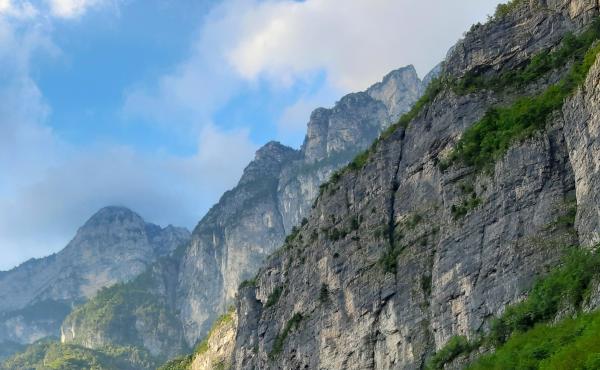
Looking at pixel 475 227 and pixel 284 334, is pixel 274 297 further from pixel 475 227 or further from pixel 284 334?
pixel 475 227

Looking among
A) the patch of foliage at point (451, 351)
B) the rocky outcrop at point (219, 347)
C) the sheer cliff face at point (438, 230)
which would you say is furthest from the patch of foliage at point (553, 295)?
the rocky outcrop at point (219, 347)

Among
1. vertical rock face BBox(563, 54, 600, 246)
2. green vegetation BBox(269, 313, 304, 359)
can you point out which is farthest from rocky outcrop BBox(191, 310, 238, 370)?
vertical rock face BBox(563, 54, 600, 246)

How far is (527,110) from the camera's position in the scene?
246 feet

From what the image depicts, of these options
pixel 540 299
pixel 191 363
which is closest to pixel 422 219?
pixel 540 299

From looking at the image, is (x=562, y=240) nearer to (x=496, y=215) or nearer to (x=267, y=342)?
(x=496, y=215)

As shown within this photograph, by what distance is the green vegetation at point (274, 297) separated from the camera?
119125 mm

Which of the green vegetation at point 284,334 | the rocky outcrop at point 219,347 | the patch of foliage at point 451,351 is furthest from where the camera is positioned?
the rocky outcrop at point 219,347

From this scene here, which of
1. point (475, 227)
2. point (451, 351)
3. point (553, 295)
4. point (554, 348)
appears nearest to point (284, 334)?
point (451, 351)

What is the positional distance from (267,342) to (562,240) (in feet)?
193

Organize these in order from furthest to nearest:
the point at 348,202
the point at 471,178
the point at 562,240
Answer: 1. the point at 348,202
2. the point at 471,178
3. the point at 562,240

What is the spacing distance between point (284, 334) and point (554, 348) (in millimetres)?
61359

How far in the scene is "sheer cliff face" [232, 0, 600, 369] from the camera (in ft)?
218

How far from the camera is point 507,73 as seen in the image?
85.2 metres

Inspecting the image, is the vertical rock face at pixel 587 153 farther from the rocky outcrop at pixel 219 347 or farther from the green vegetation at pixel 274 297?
the rocky outcrop at pixel 219 347
